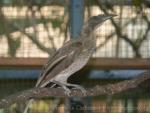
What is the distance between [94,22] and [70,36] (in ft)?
1.88

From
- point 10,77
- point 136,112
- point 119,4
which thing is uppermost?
point 119,4

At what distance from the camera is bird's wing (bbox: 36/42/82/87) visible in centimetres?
209

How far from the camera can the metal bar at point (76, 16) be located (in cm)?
278

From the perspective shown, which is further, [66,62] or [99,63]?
[99,63]

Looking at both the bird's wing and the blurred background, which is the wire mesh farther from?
the bird's wing

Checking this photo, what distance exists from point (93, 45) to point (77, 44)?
0.31ft

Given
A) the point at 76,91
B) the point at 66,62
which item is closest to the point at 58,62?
the point at 66,62

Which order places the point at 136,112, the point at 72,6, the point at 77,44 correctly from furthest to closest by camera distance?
1. the point at 136,112
2. the point at 72,6
3. the point at 77,44

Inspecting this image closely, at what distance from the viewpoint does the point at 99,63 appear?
2.82 meters

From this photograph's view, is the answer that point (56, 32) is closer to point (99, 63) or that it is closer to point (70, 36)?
point (70, 36)

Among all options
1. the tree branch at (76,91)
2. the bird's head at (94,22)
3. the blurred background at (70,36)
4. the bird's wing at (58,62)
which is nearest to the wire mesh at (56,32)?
the blurred background at (70,36)

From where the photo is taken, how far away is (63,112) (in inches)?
113

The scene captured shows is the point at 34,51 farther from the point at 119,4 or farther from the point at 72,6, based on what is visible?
the point at 119,4

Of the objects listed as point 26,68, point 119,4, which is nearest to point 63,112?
point 26,68
